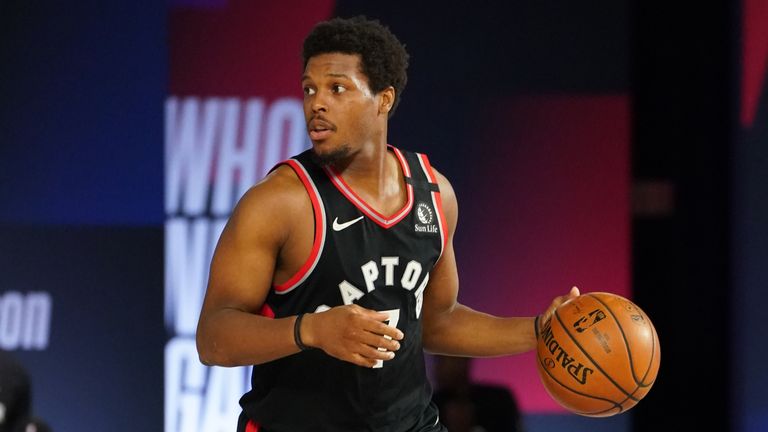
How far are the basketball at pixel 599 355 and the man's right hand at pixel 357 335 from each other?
64 centimetres

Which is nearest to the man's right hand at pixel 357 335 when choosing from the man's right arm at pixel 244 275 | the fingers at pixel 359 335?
the fingers at pixel 359 335

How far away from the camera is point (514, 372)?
4.90 metres

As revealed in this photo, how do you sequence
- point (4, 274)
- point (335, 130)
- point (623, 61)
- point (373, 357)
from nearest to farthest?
point (373, 357) < point (335, 130) < point (4, 274) < point (623, 61)

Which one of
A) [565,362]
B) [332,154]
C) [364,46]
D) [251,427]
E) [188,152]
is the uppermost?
[364,46]

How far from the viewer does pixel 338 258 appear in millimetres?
2646

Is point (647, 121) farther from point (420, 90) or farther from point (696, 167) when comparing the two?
point (420, 90)

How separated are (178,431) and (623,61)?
2544mm

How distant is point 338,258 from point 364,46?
1.80 ft

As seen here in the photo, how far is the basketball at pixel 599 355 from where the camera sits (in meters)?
2.70

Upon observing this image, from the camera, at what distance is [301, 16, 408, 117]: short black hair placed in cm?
276

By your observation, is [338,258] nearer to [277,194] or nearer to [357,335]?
[277,194]

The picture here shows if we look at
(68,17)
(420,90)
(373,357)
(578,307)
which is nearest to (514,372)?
(420,90)

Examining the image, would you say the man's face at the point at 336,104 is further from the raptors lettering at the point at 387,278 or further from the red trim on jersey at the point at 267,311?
the red trim on jersey at the point at 267,311

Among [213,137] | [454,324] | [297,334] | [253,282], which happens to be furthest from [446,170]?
[297,334]
